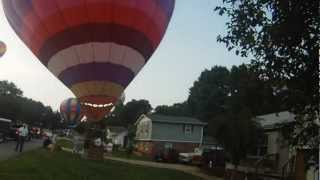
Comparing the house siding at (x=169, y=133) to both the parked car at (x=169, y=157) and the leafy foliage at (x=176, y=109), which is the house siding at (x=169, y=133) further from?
the leafy foliage at (x=176, y=109)

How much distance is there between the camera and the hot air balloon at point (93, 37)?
1969 cm

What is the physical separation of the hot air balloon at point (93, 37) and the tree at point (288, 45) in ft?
20.8

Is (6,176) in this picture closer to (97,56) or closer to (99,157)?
(97,56)

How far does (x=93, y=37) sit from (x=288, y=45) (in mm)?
8436

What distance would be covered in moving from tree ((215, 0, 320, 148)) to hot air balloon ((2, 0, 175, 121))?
6.33 m

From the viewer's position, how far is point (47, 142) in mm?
50594

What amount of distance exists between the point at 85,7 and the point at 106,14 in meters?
0.69

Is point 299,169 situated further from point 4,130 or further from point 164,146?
point 164,146

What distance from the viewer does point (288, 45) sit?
43.2ft

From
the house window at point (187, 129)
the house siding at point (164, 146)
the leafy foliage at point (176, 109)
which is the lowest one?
the house siding at point (164, 146)

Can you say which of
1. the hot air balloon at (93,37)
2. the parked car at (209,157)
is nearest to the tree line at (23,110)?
the parked car at (209,157)

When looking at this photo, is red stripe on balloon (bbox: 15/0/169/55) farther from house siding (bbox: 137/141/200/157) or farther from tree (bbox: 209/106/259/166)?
house siding (bbox: 137/141/200/157)

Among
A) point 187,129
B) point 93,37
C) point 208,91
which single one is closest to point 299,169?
point 93,37

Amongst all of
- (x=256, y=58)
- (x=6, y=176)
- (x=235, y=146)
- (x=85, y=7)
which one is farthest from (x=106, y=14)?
(x=235, y=146)
